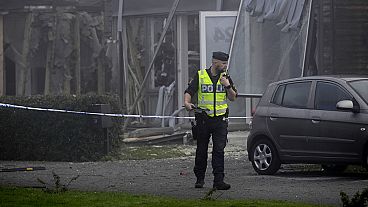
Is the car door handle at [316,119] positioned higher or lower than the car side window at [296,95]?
lower

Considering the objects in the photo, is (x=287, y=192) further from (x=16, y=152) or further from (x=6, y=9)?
(x=6, y=9)

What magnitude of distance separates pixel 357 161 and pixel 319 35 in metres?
7.23

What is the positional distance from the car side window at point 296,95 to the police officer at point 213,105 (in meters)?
2.16

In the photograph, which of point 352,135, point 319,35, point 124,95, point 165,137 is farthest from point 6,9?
point 352,135

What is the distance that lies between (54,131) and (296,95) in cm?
518

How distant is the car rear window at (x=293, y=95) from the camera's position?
15789mm

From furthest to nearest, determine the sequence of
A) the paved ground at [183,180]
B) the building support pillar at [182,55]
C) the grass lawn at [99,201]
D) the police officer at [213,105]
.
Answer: the building support pillar at [182,55] → the police officer at [213,105] → the paved ground at [183,180] → the grass lawn at [99,201]

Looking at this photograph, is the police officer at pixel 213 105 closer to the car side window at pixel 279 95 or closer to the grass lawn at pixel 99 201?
the grass lawn at pixel 99 201

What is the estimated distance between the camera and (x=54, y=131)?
19.0 m

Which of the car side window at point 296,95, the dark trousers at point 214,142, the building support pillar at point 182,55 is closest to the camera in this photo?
the dark trousers at point 214,142

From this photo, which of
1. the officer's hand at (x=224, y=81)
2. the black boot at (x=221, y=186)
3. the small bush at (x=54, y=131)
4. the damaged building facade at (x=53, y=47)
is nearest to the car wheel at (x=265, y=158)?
the officer's hand at (x=224, y=81)

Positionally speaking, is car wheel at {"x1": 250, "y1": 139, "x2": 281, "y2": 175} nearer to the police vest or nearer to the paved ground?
the paved ground

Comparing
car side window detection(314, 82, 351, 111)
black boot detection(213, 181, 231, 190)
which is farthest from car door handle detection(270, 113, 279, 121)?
black boot detection(213, 181, 231, 190)

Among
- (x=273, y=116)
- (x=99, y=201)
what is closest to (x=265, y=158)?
(x=273, y=116)
